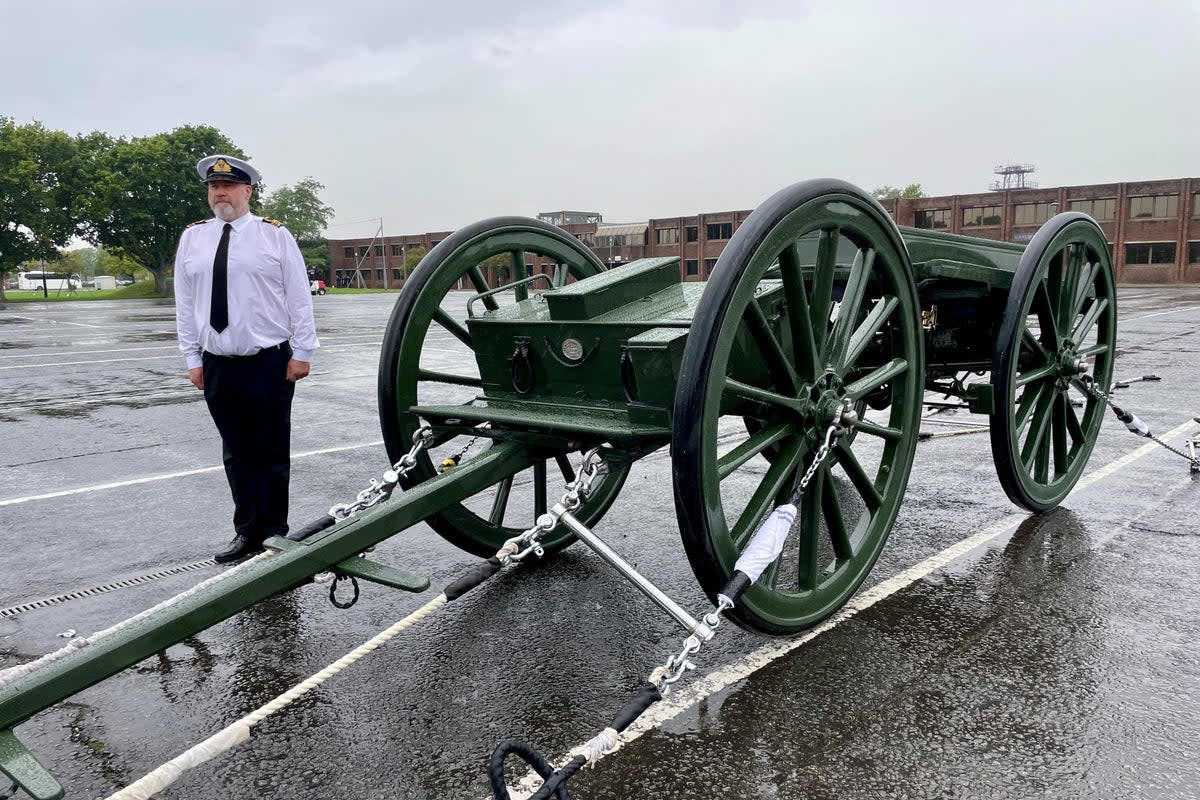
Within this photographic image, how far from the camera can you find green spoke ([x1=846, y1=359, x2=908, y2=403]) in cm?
338

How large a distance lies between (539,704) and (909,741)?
3.86ft

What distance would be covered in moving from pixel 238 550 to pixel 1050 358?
4.40 m

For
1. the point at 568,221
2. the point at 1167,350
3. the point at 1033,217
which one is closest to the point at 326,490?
the point at 1167,350

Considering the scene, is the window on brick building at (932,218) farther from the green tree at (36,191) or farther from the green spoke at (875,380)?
the green spoke at (875,380)

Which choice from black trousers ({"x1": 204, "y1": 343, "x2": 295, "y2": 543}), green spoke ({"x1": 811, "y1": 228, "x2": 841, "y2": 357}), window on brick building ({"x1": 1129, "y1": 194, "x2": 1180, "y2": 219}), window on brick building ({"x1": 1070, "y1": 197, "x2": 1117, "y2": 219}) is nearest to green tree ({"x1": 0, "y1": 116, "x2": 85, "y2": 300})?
black trousers ({"x1": 204, "y1": 343, "x2": 295, "y2": 543})

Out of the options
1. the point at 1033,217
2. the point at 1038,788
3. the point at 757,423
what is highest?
the point at 1033,217

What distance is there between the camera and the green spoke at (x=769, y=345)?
2954 millimetres

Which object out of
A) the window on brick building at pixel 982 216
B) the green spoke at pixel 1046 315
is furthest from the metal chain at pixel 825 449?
the window on brick building at pixel 982 216

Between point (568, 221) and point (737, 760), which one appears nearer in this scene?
point (737, 760)

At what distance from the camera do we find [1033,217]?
60.4 meters

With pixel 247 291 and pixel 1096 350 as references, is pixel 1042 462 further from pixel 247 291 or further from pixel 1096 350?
pixel 247 291

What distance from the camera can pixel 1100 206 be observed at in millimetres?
A: 59250

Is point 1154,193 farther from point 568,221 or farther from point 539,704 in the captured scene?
point 539,704

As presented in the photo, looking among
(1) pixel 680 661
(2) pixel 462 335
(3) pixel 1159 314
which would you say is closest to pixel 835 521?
(1) pixel 680 661
